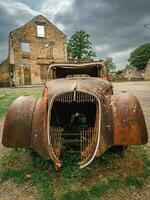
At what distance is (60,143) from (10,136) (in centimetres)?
91

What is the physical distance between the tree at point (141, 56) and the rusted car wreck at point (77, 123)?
44.1 metres

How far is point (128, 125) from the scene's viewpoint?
474cm

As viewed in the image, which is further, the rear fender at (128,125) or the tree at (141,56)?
the tree at (141,56)

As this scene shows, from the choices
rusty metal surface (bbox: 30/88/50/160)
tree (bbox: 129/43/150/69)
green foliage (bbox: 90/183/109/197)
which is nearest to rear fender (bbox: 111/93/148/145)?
green foliage (bbox: 90/183/109/197)

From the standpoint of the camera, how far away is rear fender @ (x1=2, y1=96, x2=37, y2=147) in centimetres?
494

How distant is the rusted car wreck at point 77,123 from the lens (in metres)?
4.58

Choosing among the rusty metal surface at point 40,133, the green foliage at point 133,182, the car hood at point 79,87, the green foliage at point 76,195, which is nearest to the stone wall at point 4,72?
the car hood at point 79,87

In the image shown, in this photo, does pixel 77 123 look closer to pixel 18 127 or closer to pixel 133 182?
pixel 18 127

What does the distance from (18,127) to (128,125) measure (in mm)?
1826

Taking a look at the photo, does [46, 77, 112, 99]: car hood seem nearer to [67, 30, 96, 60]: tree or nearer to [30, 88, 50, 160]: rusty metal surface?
[30, 88, 50, 160]: rusty metal surface

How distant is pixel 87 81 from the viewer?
17.1 ft

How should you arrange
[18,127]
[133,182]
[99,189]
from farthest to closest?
[18,127], [133,182], [99,189]

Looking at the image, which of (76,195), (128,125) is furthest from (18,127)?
(128,125)

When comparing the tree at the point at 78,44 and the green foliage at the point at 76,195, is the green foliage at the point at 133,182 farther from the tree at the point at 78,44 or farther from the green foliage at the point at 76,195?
the tree at the point at 78,44
